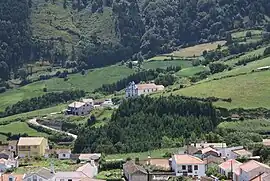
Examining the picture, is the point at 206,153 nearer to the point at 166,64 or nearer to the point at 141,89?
the point at 141,89

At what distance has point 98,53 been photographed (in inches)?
6624

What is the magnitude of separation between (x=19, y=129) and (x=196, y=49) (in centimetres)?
6685

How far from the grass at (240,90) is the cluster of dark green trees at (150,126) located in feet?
24.0

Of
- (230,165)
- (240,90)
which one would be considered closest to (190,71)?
(240,90)

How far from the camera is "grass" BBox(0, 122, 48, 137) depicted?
10526cm

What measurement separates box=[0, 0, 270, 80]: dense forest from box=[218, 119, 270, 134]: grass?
254ft

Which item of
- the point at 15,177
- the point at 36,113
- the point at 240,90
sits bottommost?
the point at 36,113

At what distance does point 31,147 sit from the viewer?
88625 millimetres

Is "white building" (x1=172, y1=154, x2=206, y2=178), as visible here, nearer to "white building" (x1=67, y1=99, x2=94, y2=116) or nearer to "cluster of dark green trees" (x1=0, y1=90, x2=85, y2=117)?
"white building" (x1=67, y1=99, x2=94, y2=116)

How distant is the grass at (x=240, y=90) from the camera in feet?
310

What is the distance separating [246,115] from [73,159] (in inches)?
909

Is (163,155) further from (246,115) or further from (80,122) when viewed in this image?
(80,122)

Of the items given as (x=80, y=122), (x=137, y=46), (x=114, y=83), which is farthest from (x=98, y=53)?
(x=80, y=122)

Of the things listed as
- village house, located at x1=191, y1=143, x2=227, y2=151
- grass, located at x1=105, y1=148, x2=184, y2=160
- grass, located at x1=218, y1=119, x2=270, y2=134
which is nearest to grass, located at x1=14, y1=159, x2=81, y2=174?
grass, located at x1=105, y1=148, x2=184, y2=160
